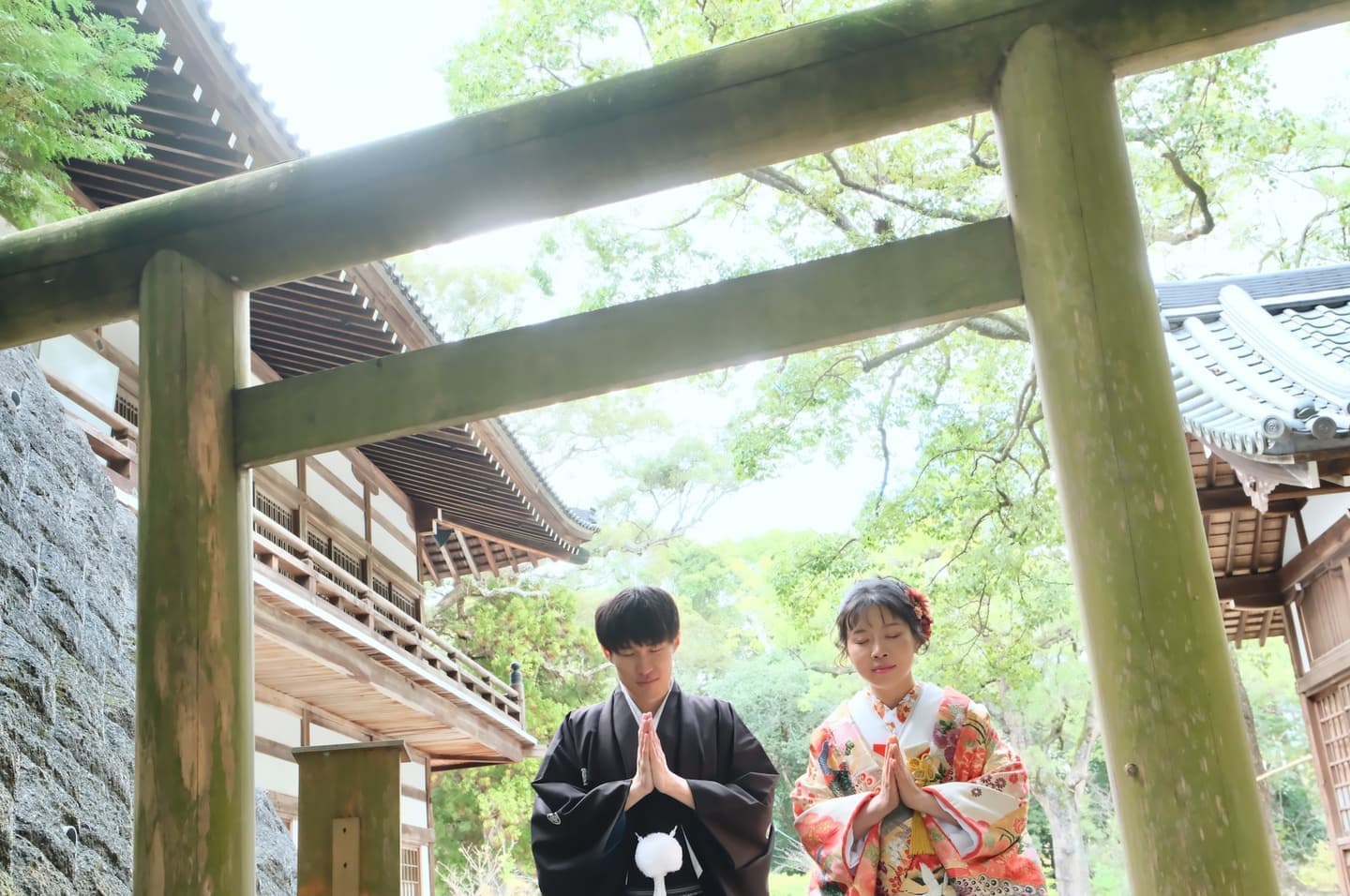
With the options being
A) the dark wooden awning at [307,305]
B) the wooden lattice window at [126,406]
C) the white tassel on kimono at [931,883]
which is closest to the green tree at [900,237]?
the dark wooden awning at [307,305]

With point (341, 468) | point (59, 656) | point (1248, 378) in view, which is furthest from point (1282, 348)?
point (341, 468)

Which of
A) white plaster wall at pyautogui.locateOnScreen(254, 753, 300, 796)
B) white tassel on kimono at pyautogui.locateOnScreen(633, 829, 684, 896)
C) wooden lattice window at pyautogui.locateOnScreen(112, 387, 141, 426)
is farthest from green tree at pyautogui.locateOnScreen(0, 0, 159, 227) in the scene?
white plaster wall at pyautogui.locateOnScreen(254, 753, 300, 796)

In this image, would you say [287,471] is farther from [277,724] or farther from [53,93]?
[53,93]

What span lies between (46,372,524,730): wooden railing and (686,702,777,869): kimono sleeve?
223cm

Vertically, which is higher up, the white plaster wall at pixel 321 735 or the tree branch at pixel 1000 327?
the tree branch at pixel 1000 327

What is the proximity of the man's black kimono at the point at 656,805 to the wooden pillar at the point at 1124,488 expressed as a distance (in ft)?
3.33

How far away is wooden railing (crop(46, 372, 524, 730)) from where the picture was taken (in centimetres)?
651

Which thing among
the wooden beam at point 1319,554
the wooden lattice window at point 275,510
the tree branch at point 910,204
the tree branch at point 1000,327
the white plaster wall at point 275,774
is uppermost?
the tree branch at point 910,204

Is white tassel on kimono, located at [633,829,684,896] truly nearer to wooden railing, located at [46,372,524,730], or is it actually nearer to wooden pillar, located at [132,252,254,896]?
wooden pillar, located at [132,252,254,896]

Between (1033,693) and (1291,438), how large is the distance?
52.1 ft

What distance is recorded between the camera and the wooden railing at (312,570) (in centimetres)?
651

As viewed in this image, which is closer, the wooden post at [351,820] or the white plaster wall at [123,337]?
the wooden post at [351,820]

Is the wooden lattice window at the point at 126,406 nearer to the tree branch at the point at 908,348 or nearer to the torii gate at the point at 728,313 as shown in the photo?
the torii gate at the point at 728,313

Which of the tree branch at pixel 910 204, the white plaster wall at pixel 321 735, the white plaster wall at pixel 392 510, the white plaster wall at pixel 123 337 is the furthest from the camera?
the white plaster wall at pixel 392 510
